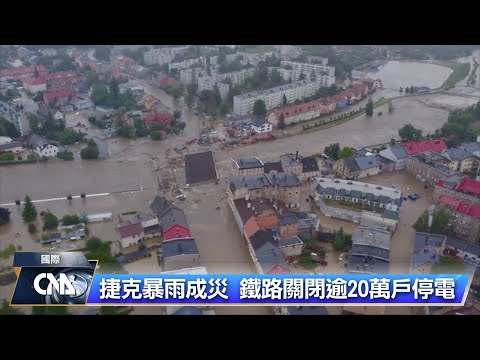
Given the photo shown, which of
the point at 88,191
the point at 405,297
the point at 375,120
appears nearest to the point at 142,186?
the point at 88,191

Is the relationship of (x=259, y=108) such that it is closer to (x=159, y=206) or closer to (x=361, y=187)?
(x=361, y=187)

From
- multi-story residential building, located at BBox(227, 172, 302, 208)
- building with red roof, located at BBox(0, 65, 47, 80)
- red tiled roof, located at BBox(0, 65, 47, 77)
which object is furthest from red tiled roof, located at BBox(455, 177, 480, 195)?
red tiled roof, located at BBox(0, 65, 47, 77)

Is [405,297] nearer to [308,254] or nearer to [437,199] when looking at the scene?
[308,254]

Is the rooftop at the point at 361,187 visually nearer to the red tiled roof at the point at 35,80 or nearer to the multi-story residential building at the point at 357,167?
the multi-story residential building at the point at 357,167

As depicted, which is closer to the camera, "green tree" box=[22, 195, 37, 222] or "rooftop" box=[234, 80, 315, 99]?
"green tree" box=[22, 195, 37, 222]

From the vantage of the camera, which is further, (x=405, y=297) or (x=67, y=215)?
(x=67, y=215)
